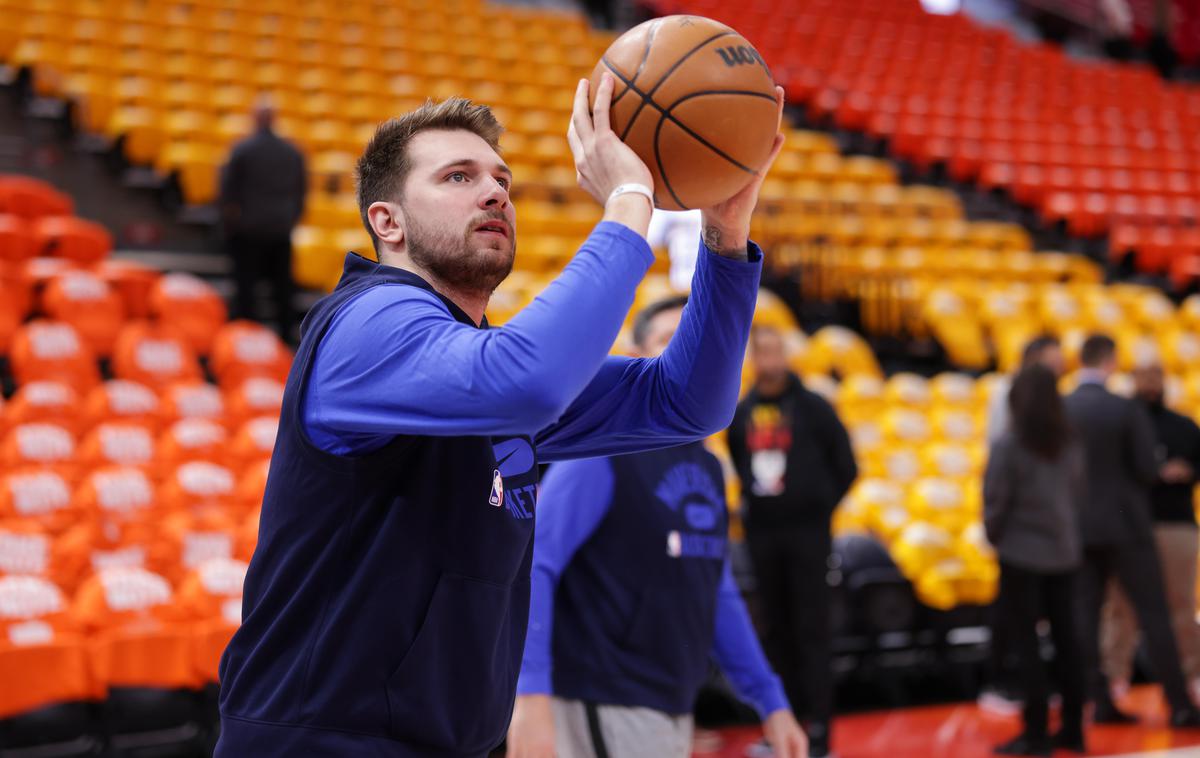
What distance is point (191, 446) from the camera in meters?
6.04

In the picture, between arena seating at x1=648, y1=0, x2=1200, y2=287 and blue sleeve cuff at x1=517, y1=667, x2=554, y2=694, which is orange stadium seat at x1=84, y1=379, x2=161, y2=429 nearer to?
blue sleeve cuff at x1=517, y1=667, x2=554, y2=694

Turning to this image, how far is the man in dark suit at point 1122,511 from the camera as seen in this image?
20.2 ft

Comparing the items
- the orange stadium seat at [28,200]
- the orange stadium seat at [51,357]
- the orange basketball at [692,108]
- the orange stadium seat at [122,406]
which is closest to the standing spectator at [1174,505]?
the orange stadium seat at [122,406]

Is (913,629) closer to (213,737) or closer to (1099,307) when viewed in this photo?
(213,737)

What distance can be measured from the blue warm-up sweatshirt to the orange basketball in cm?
28

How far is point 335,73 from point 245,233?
4.47 meters

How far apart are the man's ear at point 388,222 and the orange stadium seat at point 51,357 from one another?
5074 millimetres

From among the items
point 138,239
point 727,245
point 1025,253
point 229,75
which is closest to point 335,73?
point 229,75

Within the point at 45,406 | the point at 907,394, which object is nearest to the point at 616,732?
the point at 45,406

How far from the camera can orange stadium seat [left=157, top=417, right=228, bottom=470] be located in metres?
6.02

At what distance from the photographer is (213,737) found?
4.77m

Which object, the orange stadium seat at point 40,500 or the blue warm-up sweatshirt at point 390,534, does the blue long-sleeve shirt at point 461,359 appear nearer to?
the blue warm-up sweatshirt at point 390,534

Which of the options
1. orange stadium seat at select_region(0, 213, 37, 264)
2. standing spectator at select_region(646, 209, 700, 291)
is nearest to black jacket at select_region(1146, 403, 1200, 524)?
standing spectator at select_region(646, 209, 700, 291)

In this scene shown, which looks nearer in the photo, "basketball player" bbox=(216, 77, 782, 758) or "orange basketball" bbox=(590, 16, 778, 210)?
"basketball player" bbox=(216, 77, 782, 758)
